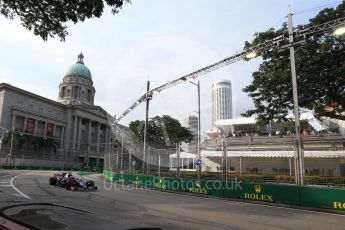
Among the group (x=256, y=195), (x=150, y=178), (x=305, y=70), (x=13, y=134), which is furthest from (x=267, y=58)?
(x=13, y=134)

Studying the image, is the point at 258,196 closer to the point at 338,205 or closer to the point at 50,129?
the point at 338,205

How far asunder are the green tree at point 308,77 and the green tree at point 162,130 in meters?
37.2

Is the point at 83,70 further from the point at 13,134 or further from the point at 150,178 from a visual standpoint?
the point at 150,178

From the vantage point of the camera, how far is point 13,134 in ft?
238

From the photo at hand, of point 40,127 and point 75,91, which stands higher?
point 75,91

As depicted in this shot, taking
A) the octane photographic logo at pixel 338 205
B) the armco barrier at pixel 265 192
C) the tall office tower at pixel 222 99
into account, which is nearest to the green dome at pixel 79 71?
the tall office tower at pixel 222 99

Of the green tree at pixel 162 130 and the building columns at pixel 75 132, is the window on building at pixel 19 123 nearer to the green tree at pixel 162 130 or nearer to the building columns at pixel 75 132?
the building columns at pixel 75 132

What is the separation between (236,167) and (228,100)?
45453 mm

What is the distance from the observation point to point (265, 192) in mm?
17000

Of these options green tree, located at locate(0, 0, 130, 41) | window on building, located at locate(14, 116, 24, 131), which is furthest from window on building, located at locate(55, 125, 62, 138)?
green tree, located at locate(0, 0, 130, 41)

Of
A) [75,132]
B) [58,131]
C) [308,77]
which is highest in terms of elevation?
[75,132]

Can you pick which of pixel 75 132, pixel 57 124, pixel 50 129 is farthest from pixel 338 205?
pixel 75 132

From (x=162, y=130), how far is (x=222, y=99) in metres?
16.1

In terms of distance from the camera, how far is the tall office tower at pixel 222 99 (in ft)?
196
